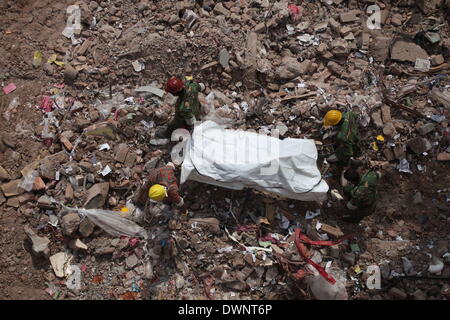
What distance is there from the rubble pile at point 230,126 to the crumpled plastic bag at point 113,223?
30 millimetres

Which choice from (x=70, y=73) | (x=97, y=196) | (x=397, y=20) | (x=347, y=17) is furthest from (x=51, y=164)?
(x=397, y=20)

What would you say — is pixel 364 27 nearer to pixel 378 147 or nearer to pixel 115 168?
pixel 378 147

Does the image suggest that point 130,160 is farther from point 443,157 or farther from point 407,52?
point 407,52

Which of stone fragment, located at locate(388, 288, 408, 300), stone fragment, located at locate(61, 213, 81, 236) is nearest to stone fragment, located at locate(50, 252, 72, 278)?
stone fragment, located at locate(61, 213, 81, 236)

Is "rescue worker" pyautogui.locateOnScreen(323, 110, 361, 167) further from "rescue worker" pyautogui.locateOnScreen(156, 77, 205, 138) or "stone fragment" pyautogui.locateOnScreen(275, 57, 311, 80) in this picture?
"rescue worker" pyautogui.locateOnScreen(156, 77, 205, 138)

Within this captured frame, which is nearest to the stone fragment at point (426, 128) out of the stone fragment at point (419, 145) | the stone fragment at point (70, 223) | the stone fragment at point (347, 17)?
the stone fragment at point (419, 145)

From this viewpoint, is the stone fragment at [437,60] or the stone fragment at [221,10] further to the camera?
the stone fragment at [221,10]

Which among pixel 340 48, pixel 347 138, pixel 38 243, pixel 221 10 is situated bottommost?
pixel 38 243

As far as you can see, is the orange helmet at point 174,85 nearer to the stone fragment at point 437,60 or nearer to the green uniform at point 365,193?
the green uniform at point 365,193

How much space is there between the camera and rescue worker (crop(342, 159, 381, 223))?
4.87 m

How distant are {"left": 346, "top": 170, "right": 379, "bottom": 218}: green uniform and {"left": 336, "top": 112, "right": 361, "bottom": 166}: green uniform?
56 cm

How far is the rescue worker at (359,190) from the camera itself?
16.0ft

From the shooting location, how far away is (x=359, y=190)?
16.0 ft

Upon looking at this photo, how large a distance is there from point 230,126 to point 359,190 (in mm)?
2333
